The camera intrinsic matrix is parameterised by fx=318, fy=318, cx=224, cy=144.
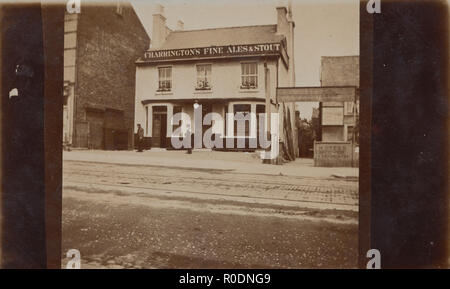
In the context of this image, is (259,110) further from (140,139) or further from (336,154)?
(140,139)

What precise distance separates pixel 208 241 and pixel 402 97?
228 cm

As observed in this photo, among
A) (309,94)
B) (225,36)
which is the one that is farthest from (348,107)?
(225,36)

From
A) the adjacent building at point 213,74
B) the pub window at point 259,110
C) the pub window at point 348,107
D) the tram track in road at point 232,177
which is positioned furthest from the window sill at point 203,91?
the pub window at point 348,107

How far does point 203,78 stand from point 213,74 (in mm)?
168

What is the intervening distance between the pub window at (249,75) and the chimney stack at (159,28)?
1.05m

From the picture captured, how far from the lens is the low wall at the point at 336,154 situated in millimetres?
3367

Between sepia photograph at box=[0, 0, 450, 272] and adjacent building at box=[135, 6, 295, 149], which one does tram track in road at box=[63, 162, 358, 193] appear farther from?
adjacent building at box=[135, 6, 295, 149]

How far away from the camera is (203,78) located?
4086 mm

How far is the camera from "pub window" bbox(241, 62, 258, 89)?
4.02 m

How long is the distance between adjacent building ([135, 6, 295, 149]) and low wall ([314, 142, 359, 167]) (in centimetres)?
55

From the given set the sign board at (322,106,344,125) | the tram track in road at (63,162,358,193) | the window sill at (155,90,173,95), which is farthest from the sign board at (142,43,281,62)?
the tram track in road at (63,162,358,193)

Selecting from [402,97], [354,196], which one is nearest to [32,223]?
[354,196]

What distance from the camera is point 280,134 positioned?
3809mm
